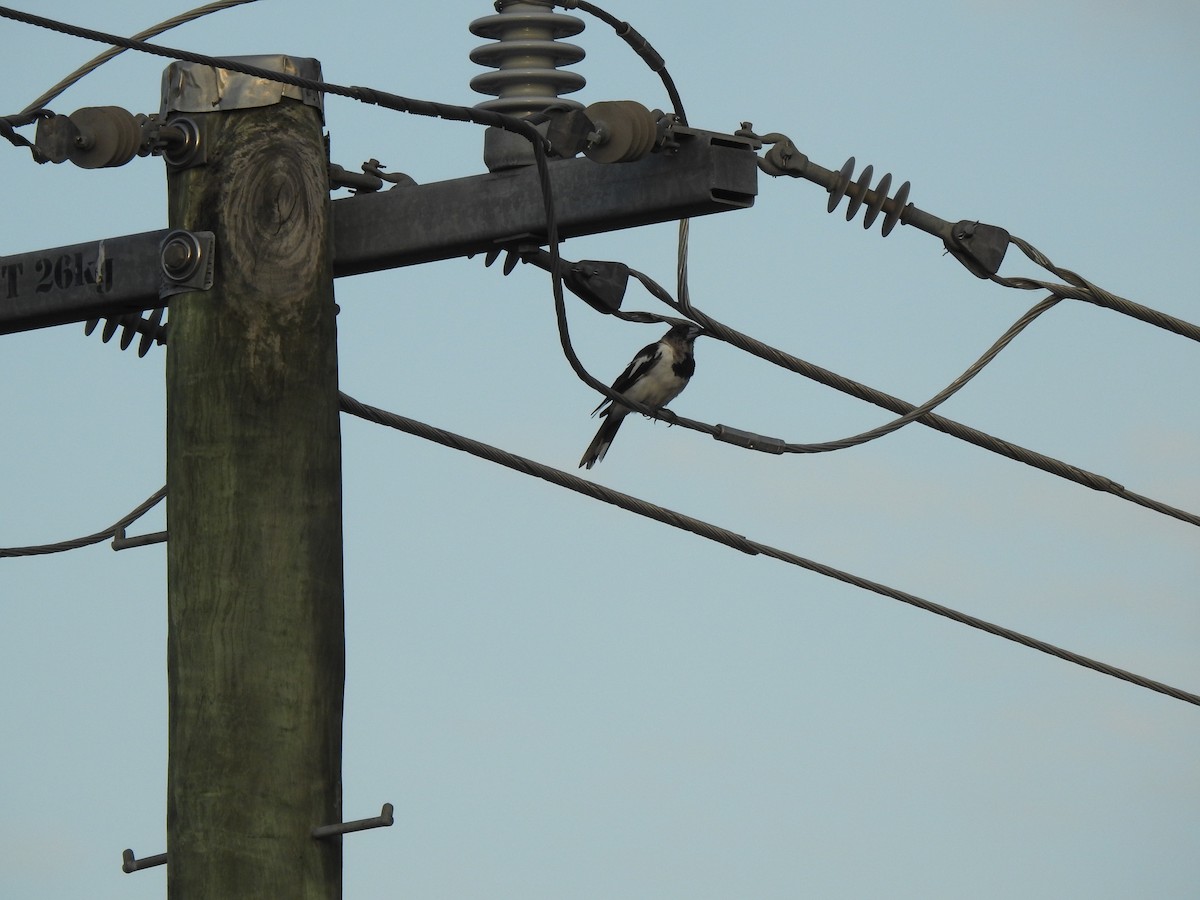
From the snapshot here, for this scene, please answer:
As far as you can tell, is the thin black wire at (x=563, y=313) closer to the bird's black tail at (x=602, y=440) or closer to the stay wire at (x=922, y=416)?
the stay wire at (x=922, y=416)

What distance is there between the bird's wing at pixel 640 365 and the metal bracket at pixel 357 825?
5.92m

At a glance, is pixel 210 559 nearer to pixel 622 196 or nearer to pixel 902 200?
pixel 622 196

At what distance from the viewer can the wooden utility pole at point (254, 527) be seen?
5.77 metres

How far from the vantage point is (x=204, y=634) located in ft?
19.1

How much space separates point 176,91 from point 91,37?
110 centimetres

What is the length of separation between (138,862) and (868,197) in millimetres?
3178

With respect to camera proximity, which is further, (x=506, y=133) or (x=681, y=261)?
(x=681, y=261)

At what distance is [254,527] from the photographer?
584cm

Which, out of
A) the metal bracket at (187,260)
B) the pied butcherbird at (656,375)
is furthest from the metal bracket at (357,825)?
the pied butcherbird at (656,375)

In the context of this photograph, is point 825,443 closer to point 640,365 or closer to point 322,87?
point 322,87

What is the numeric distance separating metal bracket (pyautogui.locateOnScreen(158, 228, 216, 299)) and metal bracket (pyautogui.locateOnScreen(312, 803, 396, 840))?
1.64 metres

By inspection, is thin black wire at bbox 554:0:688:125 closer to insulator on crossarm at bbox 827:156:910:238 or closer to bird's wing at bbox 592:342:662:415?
insulator on crossarm at bbox 827:156:910:238

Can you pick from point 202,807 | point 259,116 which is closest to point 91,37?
point 259,116

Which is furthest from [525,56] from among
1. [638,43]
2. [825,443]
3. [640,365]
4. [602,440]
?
[602,440]
